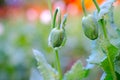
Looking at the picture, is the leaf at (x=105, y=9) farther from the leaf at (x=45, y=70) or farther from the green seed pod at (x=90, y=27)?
the leaf at (x=45, y=70)

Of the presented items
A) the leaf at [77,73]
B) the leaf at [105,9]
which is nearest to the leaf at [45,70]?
the leaf at [77,73]

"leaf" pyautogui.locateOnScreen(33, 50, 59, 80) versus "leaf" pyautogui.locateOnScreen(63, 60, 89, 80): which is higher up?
"leaf" pyautogui.locateOnScreen(33, 50, 59, 80)

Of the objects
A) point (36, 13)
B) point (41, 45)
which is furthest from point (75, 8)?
point (41, 45)

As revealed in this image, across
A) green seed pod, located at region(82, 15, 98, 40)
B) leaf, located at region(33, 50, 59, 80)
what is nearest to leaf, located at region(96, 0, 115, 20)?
green seed pod, located at region(82, 15, 98, 40)

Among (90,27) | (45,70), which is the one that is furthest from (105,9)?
(45,70)

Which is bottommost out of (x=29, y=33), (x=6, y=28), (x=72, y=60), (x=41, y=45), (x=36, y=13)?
(x=72, y=60)

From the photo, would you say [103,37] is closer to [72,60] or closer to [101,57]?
[101,57]

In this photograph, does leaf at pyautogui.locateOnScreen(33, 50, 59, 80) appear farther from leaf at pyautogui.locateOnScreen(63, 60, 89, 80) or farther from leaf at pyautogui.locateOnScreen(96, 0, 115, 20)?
leaf at pyautogui.locateOnScreen(96, 0, 115, 20)
